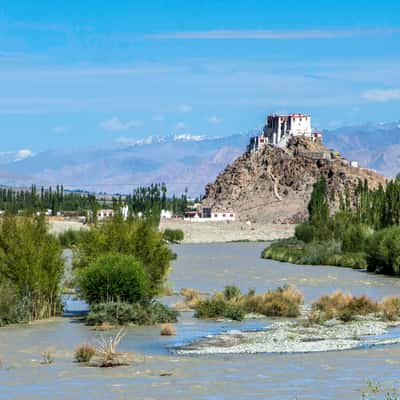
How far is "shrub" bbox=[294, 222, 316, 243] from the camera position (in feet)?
303

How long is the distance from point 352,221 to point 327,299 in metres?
50.4

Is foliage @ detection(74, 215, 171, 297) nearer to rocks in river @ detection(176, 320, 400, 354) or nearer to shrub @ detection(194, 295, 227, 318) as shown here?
shrub @ detection(194, 295, 227, 318)

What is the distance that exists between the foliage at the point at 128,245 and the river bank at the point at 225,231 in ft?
310

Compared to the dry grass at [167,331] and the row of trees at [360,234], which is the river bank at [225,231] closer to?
the row of trees at [360,234]

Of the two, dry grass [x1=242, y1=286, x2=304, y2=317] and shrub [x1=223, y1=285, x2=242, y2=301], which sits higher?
shrub [x1=223, y1=285, x2=242, y2=301]

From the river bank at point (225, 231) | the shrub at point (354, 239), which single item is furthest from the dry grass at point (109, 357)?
the river bank at point (225, 231)

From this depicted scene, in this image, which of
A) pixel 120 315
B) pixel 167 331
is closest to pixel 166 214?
pixel 120 315

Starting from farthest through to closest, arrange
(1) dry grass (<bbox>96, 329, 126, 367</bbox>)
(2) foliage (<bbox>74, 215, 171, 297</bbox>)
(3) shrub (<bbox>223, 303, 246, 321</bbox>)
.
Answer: (2) foliage (<bbox>74, 215, 171, 297</bbox>)
(3) shrub (<bbox>223, 303, 246, 321</bbox>)
(1) dry grass (<bbox>96, 329, 126, 367</bbox>)

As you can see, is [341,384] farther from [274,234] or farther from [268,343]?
[274,234]

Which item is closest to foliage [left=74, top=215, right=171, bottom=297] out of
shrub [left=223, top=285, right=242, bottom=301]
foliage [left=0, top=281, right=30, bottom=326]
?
shrub [left=223, top=285, right=242, bottom=301]

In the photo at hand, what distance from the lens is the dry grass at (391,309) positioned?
31.8 m

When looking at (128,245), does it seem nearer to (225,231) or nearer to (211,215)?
(225,231)

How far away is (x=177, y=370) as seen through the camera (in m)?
22.5

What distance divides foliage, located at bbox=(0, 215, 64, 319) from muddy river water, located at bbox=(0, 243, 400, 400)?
2.90 ft
